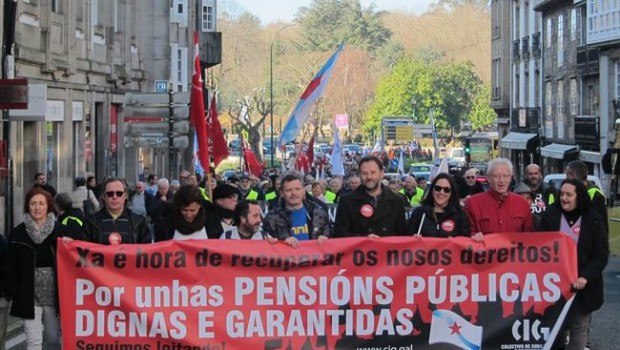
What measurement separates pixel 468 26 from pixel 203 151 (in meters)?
127

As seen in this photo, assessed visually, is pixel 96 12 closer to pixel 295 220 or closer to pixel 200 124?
pixel 200 124

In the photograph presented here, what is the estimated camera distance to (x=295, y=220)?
1027cm

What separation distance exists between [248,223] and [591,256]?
8.46ft

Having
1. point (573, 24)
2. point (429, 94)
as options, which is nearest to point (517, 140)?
point (573, 24)

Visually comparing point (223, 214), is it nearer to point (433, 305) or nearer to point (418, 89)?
point (433, 305)

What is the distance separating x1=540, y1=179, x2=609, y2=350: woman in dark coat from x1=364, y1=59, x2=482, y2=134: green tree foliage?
297ft

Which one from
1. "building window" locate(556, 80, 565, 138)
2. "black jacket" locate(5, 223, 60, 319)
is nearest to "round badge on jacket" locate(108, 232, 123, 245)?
"black jacket" locate(5, 223, 60, 319)

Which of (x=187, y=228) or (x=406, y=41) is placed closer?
(x=187, y=228)

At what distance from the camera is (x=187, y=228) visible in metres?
9.76

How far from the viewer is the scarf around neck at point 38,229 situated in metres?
9.34

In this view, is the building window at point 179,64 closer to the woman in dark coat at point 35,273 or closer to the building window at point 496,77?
the building window at point 496,77

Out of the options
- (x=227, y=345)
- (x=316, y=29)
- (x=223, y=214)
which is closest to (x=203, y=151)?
(x=223, y=214)

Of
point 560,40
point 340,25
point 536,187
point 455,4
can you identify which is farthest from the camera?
point 455,4

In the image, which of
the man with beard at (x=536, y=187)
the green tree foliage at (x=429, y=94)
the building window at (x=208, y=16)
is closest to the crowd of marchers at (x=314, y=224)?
the man with beard at (x=536, y=187)
